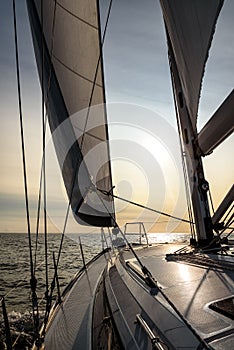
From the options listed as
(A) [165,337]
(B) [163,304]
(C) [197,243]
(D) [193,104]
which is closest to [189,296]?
(B) [163,304]

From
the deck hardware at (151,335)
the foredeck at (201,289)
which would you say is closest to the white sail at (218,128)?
the foredeck at (201,289)

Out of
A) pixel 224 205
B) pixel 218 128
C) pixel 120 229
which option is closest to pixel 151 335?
pixel 120 229

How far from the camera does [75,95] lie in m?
5.23

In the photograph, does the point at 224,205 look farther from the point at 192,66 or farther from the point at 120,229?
the point at 192,66

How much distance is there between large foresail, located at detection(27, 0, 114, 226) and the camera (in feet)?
15.9

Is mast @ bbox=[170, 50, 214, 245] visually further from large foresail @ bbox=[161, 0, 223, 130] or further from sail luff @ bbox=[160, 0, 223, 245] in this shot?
large foresail @ bbox=[161, 0, 223, 130]

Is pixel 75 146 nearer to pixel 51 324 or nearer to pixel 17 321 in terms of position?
pixel 51 324

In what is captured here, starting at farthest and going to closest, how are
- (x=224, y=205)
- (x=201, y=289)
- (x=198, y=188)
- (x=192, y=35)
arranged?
1. (x=198, y=188)
2. (x=224, y=205)
3. (x=192, y=35)
4. (x=201, y=289)

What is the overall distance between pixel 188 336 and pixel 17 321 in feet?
22.1

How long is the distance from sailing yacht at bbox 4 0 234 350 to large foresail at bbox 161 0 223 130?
0.01 m

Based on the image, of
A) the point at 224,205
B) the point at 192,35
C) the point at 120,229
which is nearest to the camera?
the point at 120,229

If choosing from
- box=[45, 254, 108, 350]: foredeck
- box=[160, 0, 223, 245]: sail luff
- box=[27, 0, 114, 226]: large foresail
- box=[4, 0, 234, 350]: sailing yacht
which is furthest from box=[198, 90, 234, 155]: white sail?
box=[45, 254, 108, 350]: foredeck

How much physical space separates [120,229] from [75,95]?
10.5 feet

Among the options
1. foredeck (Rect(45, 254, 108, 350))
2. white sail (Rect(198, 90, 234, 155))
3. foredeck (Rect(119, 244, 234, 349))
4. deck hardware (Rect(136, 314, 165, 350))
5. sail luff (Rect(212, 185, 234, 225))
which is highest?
white sail (Rect(198, 90, 234, 155))
